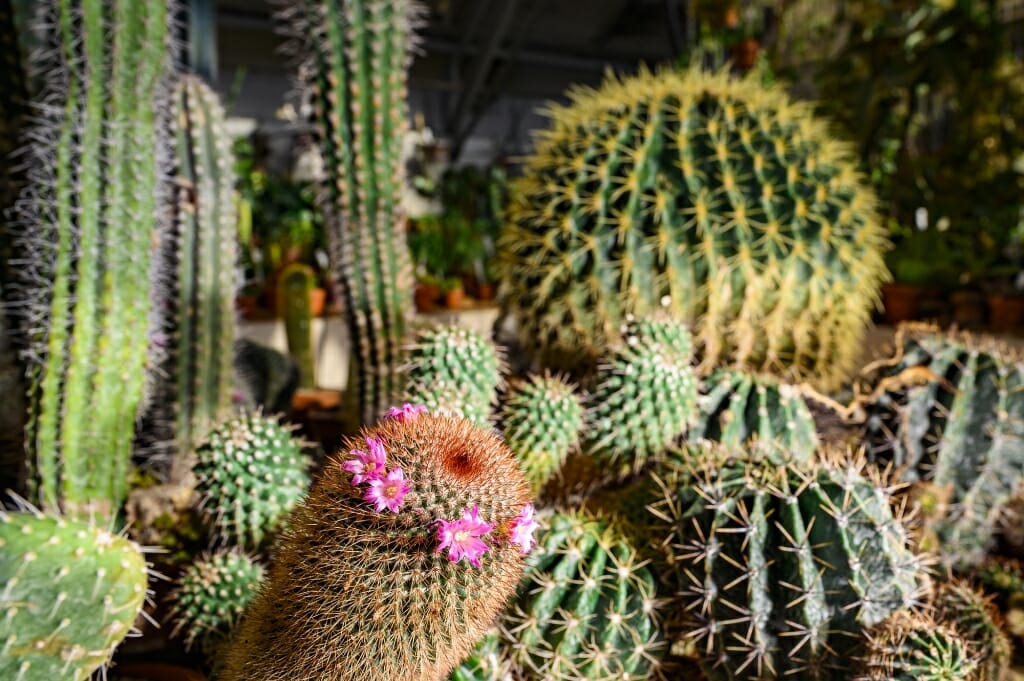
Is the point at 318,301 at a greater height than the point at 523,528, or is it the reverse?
the point at 318,301

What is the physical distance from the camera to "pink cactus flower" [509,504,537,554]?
54cm

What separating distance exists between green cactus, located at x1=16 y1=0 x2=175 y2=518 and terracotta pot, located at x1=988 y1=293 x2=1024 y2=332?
7.68ft

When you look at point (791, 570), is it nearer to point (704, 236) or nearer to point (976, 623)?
point (976, 623)

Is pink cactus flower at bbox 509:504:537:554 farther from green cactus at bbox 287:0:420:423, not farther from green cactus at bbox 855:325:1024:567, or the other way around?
green cactus at bbox 287:0:420:423

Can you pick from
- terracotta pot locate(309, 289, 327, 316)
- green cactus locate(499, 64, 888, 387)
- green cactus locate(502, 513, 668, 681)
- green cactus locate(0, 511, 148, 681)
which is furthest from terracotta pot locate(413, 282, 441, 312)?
green cactus locate(0, 511, 148, 681)

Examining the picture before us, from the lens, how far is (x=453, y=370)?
987 millimetres

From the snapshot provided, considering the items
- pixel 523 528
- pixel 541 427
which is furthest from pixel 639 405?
pixel 523 528

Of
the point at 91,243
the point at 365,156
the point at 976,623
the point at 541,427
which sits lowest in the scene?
the point at 976,623

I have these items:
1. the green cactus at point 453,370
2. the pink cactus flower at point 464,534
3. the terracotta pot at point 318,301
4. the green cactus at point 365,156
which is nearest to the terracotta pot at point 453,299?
the terracotta pot at point 318,301

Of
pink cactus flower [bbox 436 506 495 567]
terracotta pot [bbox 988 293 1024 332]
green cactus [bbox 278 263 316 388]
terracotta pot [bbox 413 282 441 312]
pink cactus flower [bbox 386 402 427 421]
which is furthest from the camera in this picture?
terracotta pot [bbox 413 282 441 312]

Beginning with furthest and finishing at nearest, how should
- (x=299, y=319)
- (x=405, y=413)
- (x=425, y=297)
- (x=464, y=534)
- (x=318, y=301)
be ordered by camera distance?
(x=425, y=297) → (x=318, y=301) → (x=299, y=319) → (x=405, y=413) → (x=464, y=534)

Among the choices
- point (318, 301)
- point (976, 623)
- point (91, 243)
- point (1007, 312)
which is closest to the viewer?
point (976, 623)

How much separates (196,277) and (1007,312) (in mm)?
2281

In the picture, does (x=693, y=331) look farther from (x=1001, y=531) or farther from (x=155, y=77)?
(x=155, y=77)
